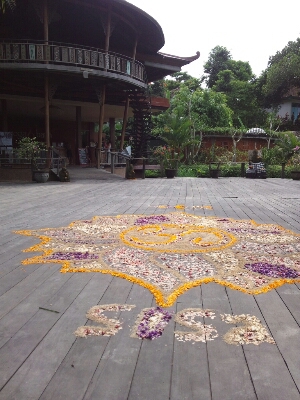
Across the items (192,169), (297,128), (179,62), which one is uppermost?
(179,62)

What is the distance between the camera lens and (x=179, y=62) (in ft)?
64.5

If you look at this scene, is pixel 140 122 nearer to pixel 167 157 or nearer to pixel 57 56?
pixel 167 157

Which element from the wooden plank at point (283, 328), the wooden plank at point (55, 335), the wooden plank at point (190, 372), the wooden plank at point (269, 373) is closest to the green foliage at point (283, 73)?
the wooden plank at point (283, 328)

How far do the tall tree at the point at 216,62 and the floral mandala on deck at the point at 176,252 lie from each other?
33.1 m

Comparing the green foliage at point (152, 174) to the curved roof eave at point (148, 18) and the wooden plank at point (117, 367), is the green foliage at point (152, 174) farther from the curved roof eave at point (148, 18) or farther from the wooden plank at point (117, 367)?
the wooden plank at point (117, 367)

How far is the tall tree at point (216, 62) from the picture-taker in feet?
115

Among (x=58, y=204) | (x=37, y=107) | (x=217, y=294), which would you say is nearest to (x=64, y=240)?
(x=217, y=294)

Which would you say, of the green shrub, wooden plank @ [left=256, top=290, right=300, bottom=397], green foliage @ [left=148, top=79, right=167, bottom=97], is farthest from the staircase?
wooden plank @ [left=256, top=290, right=300, bottom=397]

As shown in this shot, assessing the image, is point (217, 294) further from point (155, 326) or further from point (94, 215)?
point (94, 215)

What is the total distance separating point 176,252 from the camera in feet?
12.0

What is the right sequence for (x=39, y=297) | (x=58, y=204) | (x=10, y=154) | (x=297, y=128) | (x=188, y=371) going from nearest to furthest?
(x=188, y=371) → (x=39, y=297) → (x=58, y=204) → (x=10, y=154) → (x=297, y=128)

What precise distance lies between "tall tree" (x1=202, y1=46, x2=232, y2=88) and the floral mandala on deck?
33.1m

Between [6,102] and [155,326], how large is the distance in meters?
18.1

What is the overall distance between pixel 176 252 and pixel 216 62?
35.4 meters
